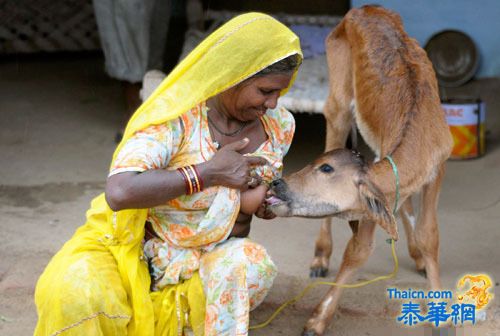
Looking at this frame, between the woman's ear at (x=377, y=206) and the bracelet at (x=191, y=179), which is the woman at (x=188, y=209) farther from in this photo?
the woman's ear at (x=377, y=206)

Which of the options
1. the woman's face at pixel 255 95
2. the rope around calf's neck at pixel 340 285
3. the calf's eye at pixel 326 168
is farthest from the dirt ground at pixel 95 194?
the woman's face at pixel 255 95

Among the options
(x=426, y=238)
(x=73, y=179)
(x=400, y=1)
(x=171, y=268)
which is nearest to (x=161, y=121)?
(x=171, y=268)

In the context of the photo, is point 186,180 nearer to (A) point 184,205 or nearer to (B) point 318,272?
(A) point 184,205

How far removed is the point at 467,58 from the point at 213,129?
4813mm

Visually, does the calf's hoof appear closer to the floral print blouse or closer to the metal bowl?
the floral print blouse

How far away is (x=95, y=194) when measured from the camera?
236 inches

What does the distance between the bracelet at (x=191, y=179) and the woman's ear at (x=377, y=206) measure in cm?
74

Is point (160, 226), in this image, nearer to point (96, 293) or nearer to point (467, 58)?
point (96, 293)

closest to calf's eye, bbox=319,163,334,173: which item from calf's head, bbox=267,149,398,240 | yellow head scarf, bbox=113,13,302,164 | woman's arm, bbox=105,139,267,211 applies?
calf's head, bbox=267,149,398,240

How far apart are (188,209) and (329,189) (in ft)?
2.04

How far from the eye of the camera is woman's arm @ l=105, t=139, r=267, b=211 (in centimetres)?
295

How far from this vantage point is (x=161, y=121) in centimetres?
307

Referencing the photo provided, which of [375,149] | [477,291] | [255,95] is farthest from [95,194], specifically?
[255,95]

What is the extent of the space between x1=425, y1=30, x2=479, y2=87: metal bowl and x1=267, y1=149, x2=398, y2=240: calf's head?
4.41 m
